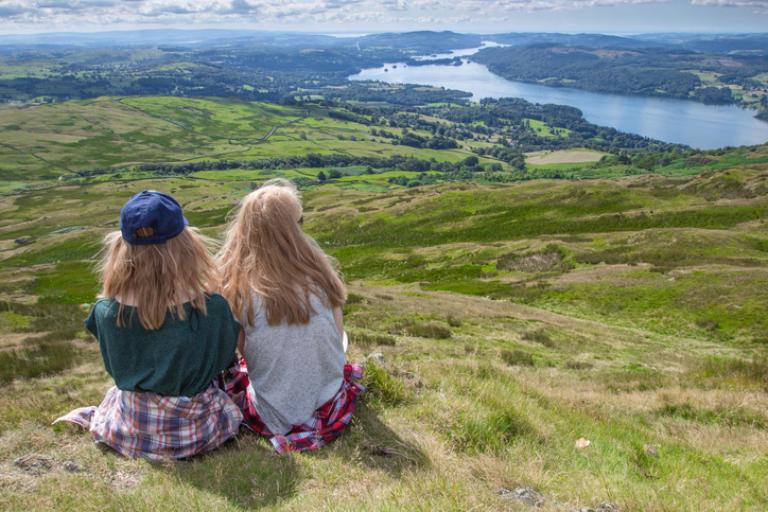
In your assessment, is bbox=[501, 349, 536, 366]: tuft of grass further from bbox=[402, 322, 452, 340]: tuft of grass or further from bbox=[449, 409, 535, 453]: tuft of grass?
bbox=[449, 409, 535, 453]: tuft of grass

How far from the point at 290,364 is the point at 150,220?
243 cm

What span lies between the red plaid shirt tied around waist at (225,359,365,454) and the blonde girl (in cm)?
1

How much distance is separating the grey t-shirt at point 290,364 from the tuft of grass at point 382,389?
1.31 meters

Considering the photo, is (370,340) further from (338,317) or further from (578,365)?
(338,317)

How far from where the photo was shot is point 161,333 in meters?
5.70

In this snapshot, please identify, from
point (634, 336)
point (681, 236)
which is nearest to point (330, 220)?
point (681, 236)

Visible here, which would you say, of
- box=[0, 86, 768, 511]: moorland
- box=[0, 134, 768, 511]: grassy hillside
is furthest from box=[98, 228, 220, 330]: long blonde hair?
box=[0, 86, 768, 511]: moorland

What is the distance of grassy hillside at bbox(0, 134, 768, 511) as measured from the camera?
517 cm

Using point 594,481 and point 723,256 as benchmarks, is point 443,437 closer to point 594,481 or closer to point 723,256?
point 594,481

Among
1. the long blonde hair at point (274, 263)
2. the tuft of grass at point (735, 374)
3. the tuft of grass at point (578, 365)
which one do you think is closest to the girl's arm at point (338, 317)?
the long blonde hair at point (274, 263)

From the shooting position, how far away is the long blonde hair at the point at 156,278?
5480 millimetres

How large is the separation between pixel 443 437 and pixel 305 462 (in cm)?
186

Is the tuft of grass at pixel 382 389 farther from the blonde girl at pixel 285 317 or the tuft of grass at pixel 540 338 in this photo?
the tuft of grass at pixel 540 338

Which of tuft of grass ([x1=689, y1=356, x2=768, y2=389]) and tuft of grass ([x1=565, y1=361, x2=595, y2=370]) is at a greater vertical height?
tuft of grass ([x1=689, y1=356, x2=768, y2=389])
